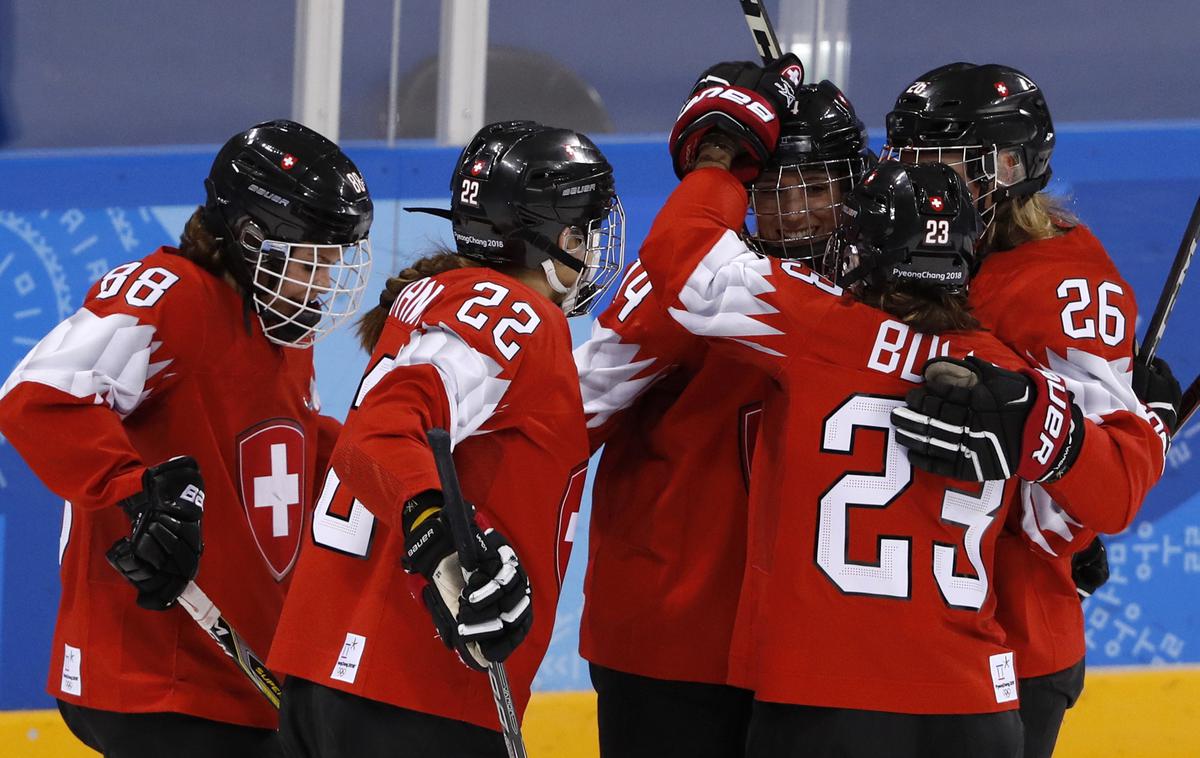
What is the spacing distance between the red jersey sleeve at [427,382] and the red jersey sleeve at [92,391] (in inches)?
16.2

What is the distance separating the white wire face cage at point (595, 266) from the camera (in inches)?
85.0

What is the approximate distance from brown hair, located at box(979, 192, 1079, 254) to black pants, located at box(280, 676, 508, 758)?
105 centimetres

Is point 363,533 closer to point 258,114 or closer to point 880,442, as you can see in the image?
point 880,442

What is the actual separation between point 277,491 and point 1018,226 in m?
1.20

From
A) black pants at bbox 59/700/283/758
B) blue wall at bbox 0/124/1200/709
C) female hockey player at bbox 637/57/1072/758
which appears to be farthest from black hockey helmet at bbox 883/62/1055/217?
blue wall at bbox 0/124/1200/709

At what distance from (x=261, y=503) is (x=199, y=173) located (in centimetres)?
157

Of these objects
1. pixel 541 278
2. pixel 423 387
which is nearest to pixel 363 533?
pixel 423 387

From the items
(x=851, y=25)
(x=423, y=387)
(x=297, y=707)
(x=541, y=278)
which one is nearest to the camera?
(x=423, y=387)

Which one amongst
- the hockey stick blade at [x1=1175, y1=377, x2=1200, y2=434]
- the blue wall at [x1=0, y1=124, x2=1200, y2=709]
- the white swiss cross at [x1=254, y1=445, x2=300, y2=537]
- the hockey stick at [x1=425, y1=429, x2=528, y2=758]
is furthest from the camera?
the blue wall at [x1=0, y1=124, x2=1200, y2=709]

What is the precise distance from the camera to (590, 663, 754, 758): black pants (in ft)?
7.52

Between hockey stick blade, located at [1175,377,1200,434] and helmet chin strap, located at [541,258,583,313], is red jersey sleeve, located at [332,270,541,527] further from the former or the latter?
hockey stick blade, located at [1175,377,1200,434]

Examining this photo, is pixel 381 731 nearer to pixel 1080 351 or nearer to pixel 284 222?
pixel 284 222

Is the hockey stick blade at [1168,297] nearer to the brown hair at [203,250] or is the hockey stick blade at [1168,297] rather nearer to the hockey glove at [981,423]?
the hockey glove at [981,423]

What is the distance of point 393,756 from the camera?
1832 millimetres
